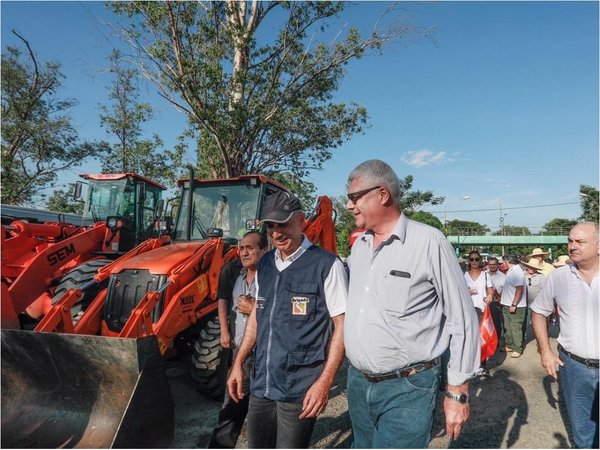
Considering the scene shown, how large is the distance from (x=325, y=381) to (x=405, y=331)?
1.64 feet

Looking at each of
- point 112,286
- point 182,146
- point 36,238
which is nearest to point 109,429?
point 112,286

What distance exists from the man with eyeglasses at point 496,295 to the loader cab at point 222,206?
437 cm

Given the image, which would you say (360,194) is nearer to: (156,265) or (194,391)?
(156,265)

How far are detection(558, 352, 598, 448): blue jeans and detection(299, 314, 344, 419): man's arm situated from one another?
1.78m

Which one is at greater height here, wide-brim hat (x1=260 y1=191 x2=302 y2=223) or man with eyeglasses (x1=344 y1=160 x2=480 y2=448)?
wide-brim hat (x1=260 y1=191 x2=302 y2=223)

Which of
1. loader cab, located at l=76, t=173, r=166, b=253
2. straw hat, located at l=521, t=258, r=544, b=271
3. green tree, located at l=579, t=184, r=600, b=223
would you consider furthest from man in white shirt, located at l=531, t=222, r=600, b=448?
green tree, located at l=579, t=184, r=600, b=223

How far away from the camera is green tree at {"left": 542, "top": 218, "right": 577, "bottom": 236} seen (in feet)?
192

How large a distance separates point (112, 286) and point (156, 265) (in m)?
0.53

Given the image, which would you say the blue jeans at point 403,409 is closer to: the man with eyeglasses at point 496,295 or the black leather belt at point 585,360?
the black leather belt at point 585,360

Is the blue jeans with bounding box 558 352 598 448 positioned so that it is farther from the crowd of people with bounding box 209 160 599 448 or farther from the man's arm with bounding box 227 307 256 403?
the man's arm with bounding box 227 307 256 403

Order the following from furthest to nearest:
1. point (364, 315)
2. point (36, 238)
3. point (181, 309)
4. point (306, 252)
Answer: point (36, 238) < point (181, 309) < point (306, 252) < point (364, 315)

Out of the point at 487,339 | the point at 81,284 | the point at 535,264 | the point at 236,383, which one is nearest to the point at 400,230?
the point at 236,383

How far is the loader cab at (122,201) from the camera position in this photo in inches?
346

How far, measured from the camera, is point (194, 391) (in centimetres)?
512
